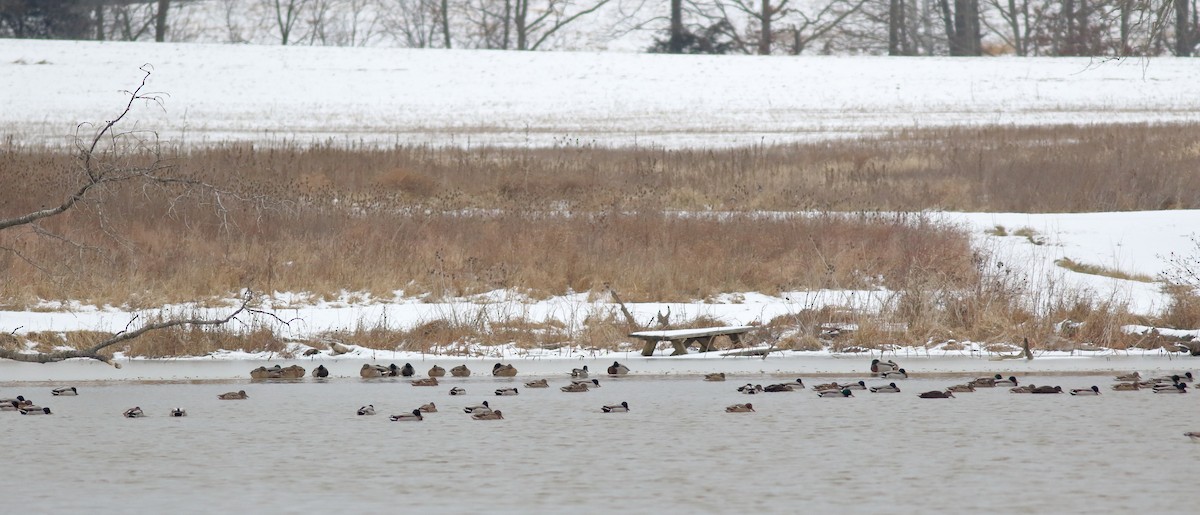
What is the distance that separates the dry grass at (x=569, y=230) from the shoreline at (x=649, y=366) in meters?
0.40

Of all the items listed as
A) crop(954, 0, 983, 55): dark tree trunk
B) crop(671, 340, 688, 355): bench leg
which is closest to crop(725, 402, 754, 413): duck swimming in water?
crop(671, 340, 688, 355): bench leg

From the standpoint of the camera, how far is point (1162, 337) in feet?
40.0

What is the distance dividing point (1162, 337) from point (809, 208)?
22.2 feet

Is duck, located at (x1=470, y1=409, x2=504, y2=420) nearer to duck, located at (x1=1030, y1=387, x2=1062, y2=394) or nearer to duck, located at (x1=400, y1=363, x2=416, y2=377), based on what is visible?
duck, located at (x1=400, y1=363, x2=416, y2=377)

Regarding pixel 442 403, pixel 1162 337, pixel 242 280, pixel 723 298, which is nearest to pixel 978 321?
pixel 1162 337

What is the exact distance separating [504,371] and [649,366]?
1399 millimetres

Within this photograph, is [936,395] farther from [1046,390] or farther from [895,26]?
[895,26]

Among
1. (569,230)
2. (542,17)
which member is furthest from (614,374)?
(542,17)

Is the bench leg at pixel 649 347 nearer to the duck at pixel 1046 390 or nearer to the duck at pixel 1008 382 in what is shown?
the duck at pixel 1008 382

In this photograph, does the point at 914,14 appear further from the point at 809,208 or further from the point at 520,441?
the point at 520,441

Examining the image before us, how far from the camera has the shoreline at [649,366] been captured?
10.8 m

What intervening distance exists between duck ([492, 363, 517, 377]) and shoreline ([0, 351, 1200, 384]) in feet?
0.26

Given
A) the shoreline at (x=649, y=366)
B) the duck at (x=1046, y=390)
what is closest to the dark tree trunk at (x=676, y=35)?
the shoreline at (x=649, y=366)

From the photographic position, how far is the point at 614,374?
10656 millimetres
